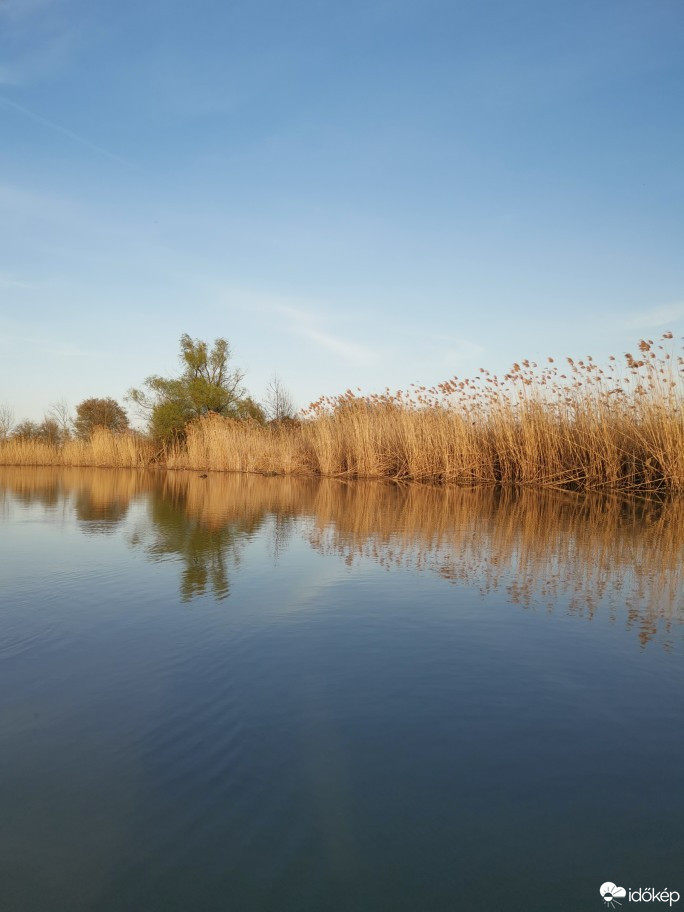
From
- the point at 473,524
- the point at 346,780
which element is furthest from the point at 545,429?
the point at 346,780

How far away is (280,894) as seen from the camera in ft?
4.25

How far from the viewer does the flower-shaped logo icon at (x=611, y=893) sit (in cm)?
130

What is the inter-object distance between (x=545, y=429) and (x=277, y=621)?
10158 mm

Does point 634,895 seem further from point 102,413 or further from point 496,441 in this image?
point 102,413

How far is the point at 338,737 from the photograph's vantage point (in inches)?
75.9

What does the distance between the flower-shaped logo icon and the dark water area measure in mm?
21

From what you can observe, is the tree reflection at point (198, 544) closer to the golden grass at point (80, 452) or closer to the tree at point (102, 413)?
the golden grass at point (80, 452)

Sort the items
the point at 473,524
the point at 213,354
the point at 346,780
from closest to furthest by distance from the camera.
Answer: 1. the point at 346,780
2. the point at 473,524
3. the point at 213,354

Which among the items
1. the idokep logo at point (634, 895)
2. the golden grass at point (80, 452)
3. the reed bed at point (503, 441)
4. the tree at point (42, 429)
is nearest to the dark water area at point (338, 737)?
the idokep logo at point (634, 895)

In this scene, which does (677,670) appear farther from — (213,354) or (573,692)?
(213,354)

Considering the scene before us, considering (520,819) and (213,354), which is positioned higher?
(213,354)

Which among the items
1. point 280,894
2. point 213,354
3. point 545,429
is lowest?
point 280,894

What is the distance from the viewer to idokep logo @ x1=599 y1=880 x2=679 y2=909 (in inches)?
51.4

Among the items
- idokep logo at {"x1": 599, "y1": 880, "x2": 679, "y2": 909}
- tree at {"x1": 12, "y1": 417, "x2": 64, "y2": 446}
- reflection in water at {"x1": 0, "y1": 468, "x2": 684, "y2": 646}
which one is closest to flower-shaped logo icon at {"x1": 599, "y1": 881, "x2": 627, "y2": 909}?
idokep logo at {"x1": 599, "y1": 880, "x2": 679, "y2": 909}
